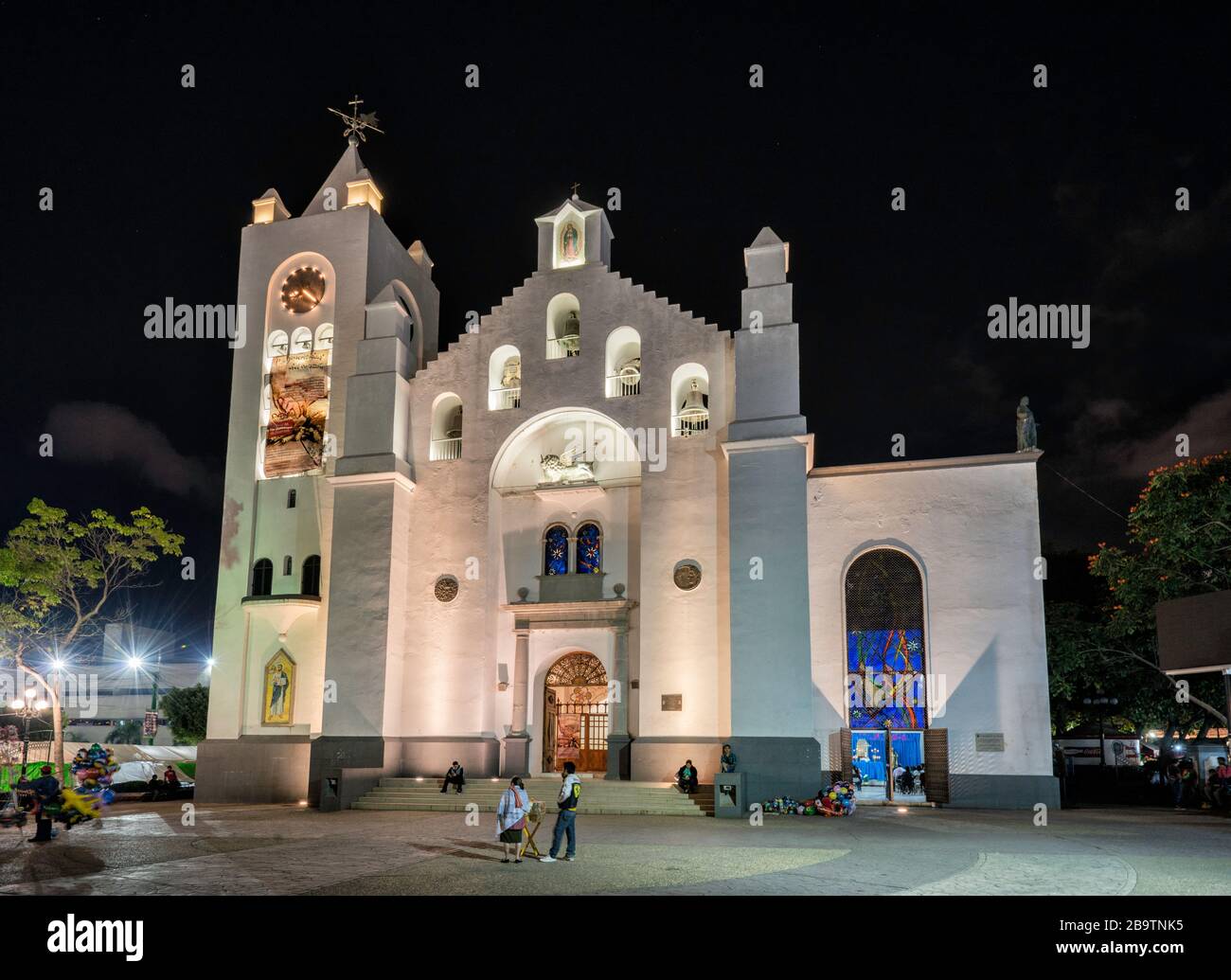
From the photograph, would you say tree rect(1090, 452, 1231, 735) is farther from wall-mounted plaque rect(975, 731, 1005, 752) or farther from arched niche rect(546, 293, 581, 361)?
arched niche rect(546, 293, 581, 361)

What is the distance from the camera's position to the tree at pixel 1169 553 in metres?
26.2

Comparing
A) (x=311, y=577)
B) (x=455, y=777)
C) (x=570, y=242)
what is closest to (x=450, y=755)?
(x=455, y=777)

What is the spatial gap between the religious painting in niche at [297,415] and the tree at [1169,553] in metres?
22.7

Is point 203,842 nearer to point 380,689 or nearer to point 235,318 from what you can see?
point 380,689

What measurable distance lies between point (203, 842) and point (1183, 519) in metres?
23.7

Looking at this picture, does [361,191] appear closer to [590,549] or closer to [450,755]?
[590,549]

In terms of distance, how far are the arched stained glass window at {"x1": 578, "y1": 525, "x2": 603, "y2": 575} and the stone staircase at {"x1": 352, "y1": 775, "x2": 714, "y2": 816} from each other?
5566mm

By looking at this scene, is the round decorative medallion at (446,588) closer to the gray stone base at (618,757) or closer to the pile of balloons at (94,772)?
the gray stone base at (618,757)

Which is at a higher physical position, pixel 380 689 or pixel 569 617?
pixel 569 617

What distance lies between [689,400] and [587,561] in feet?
17.2

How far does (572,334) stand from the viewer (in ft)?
97.7

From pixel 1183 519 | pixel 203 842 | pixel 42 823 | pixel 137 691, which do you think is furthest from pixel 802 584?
pixel 137 691

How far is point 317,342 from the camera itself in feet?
104

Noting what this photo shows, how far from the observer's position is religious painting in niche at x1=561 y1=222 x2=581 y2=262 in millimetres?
29531
